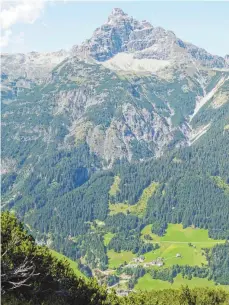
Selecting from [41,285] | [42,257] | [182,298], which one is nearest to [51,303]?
[41,285]

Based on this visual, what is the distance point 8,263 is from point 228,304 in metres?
66.1

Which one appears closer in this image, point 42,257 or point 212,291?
point 42,257

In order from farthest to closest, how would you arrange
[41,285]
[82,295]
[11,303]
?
[82,295] < [41,285] < [11,303]

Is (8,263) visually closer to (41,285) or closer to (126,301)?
(41,285)

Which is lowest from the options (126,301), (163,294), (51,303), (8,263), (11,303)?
(163,294)

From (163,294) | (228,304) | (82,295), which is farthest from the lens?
(163,294)

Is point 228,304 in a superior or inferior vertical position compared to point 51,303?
inferior

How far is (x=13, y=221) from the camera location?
60375mm

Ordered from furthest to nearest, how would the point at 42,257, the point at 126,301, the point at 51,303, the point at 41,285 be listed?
the point at 126,301 → the point at 42,257 → the point at 41,285 → the point at 51,303

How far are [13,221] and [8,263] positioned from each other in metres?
17.0

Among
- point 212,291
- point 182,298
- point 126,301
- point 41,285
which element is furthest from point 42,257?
point 212,291

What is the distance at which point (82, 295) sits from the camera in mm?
70750

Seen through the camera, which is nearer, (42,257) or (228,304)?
(42,257)

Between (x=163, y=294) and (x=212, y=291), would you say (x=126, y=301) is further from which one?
(x=212, y=291)
